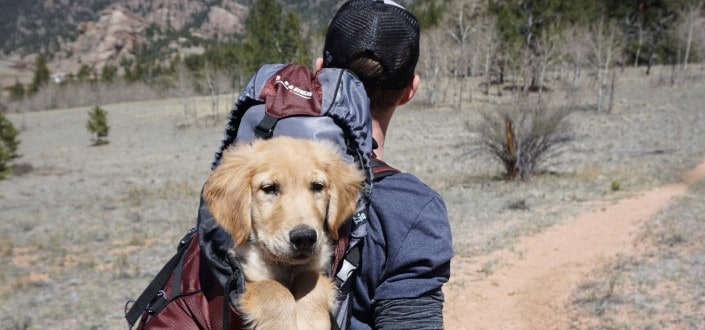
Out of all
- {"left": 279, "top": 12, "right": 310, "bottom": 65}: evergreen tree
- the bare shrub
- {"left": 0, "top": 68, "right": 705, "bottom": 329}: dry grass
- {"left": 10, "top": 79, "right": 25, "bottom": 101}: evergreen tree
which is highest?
{"left": 279, "top": 12, "right": 310, "bottom": 65}: evergreen tree

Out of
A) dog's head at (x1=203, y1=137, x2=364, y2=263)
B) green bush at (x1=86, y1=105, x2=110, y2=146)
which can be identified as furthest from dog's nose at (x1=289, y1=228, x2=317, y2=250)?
green bush at (x1=86, y1=105, x2=110, y2=146)

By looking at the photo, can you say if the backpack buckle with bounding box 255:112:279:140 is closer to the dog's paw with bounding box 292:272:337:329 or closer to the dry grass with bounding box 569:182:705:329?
the dog's paw with bounding box 292:272:337:329

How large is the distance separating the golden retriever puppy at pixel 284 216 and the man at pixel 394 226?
0.51 ft

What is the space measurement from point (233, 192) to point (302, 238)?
1.21ft

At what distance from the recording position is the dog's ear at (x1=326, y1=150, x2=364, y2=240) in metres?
2.12

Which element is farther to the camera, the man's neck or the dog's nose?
the man's neck

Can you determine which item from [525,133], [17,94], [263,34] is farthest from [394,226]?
[17,94]

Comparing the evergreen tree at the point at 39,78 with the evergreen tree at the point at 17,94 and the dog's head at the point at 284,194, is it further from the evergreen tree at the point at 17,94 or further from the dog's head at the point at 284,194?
the dog's head at the point at 284,194

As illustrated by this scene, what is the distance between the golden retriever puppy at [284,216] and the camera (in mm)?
2053

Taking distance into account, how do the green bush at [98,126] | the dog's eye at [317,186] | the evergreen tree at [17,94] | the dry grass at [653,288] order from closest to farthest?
1. the dog's eye at [317,186]
2. the dry grass at [653,288]
3. the green bush at [98,126]
4. the evergreen tree at [17,94]

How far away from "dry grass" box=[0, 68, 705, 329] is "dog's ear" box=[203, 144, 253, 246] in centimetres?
757

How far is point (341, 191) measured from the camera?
223 centimetres

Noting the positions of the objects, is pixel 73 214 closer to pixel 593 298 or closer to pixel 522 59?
pixel 593 298

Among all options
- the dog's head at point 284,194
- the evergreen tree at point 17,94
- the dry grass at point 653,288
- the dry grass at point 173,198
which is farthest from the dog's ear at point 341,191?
the evergreen tree at point 17,94
